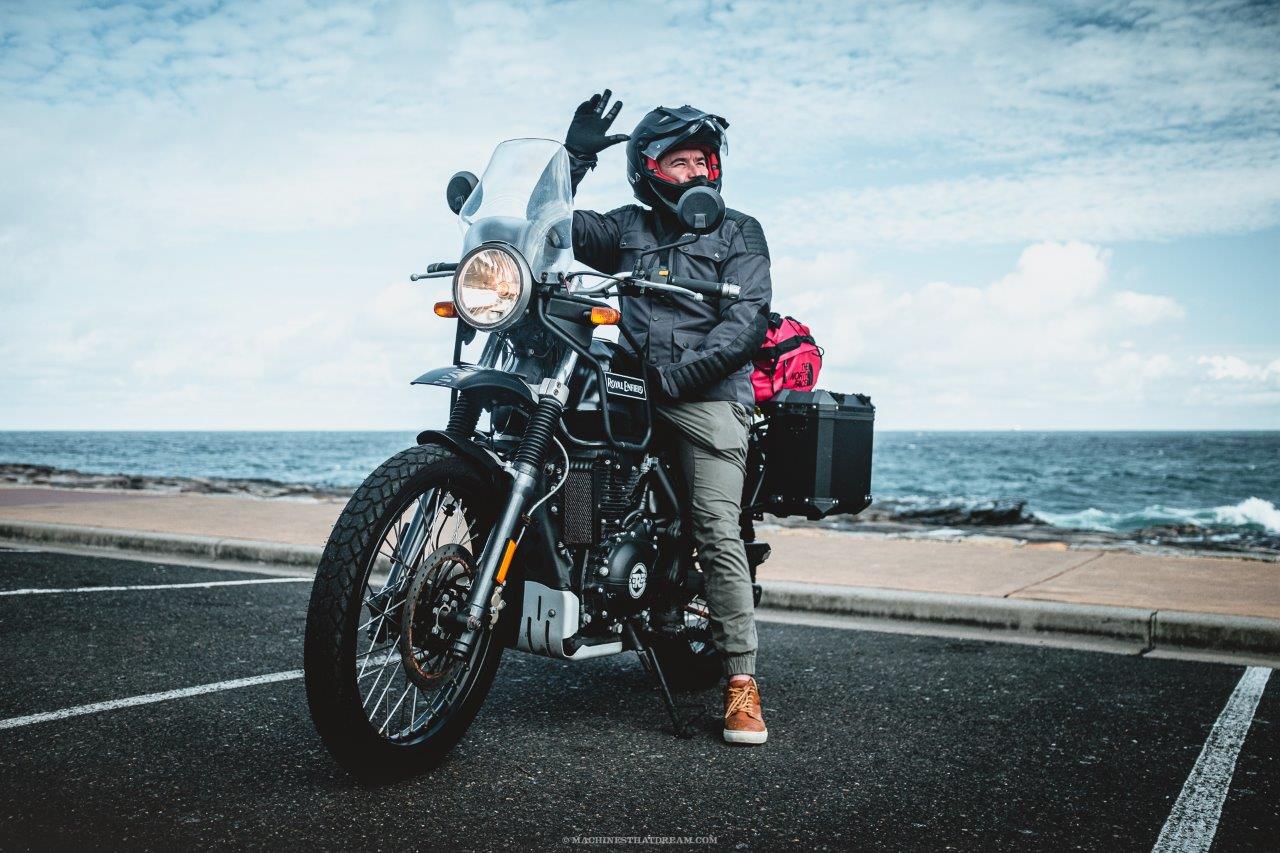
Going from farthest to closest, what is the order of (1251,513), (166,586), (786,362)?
(1251,513) < (166,586) < (786,362)

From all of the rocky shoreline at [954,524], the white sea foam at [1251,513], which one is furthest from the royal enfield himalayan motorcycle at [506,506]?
the white sea foam at [1251,513]

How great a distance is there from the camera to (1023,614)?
6.08m

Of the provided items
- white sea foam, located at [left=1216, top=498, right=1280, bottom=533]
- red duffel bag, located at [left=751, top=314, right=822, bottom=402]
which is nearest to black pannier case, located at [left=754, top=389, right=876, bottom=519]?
red duffel bag, located at [left=751, top=314, right=822, bottom=402]

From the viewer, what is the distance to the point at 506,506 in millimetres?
3311

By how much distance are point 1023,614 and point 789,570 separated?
1.80 m

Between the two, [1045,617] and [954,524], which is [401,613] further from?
[954,524]

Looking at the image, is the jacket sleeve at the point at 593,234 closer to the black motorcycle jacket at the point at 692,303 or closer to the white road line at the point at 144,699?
the black motorcycle jacket at the point at 692,303

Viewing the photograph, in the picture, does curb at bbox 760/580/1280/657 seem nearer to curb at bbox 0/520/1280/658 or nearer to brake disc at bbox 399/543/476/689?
curb at bbox 0/520/1280/658

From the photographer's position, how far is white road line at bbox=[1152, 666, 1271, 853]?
2982mm

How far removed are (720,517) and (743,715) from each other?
0.70 metres

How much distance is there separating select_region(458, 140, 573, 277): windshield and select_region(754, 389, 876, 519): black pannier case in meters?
1.23

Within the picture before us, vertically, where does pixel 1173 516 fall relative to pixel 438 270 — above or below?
below

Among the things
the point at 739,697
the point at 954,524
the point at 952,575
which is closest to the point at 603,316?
the point at 739,697

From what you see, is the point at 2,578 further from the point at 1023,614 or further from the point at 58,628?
the point at 1023,614
